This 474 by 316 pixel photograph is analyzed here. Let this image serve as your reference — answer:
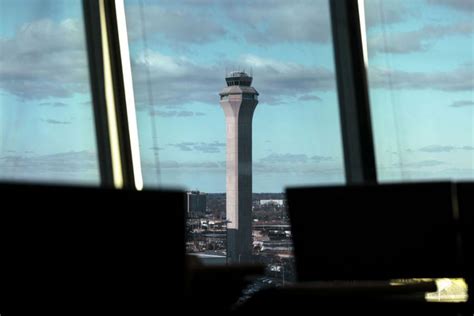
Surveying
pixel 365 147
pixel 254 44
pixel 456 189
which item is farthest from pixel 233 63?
pixel 456 189

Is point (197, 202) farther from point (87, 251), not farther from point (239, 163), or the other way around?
point (87, 251)

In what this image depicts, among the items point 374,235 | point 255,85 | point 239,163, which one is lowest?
point 374,235

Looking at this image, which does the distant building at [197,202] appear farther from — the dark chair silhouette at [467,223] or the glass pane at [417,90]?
the dark chair silhouette at [467,223]

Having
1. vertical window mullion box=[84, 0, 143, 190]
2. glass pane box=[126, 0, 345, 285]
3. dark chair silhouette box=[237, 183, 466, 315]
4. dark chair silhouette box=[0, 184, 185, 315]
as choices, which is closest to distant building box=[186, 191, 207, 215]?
glass pane box=[126, 0, 345, 285]

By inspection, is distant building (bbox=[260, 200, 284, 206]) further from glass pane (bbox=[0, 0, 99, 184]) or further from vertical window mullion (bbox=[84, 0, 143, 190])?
glass pane (bbox=[0, 0, 99, 184])

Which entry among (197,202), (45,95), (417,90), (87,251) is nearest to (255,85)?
(197,202)

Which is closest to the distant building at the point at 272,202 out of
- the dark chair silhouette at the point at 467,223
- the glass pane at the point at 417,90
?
the glass pane at the point at 417,90
